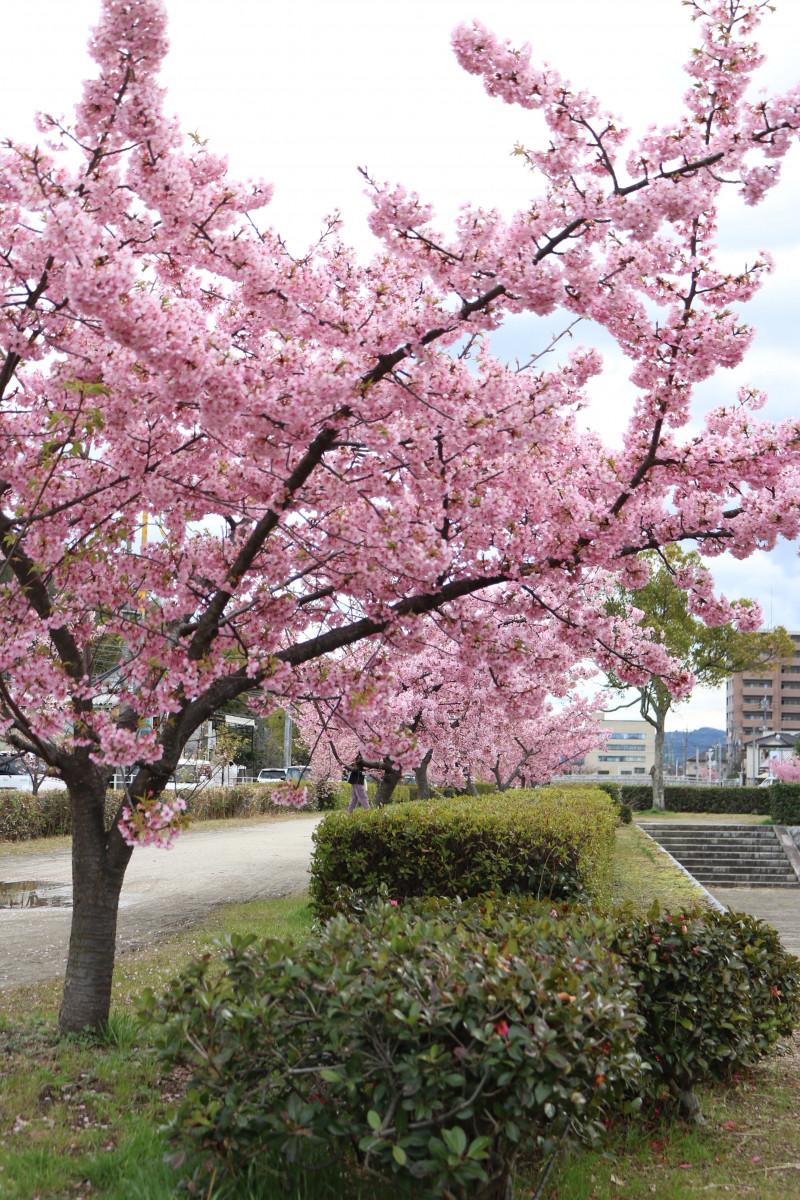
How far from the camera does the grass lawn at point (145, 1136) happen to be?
3504 millimetres

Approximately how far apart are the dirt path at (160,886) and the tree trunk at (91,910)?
7.69 feet

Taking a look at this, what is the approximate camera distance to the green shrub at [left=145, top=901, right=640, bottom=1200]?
2881 millimetres

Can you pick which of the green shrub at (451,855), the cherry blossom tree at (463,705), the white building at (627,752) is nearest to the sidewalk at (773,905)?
the cherry blossom tree at (463,705)

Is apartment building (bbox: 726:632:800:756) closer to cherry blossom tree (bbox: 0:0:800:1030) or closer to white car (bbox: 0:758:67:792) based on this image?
white car (bbox: 0:758:67:792)

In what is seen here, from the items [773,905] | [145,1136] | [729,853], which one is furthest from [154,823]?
[729,853]

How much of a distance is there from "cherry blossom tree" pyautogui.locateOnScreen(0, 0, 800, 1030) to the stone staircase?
16.3 meters

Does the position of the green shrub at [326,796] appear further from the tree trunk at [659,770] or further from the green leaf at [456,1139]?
the green leaf at [456,1139]

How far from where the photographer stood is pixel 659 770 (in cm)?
3453

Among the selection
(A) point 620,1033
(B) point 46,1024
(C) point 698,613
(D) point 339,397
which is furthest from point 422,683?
(A) point 620,1033

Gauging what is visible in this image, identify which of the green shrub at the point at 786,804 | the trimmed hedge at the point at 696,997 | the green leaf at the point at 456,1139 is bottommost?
the green shrub at the point at 786,804

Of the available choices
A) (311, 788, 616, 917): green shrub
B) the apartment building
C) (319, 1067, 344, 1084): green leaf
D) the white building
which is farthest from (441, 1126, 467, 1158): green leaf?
the apartment building

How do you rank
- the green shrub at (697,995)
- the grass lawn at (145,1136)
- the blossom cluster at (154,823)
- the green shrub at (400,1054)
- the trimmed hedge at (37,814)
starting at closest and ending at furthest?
the green shrub at (400,1054), the grass lawn at (145,1136), the blossom cluster at (154,823), the green shrub at (697,995), the trimmed hedge at (37,814)

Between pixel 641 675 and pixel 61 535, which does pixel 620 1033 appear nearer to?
pixel 641 675

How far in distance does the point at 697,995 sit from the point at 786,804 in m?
22.7
